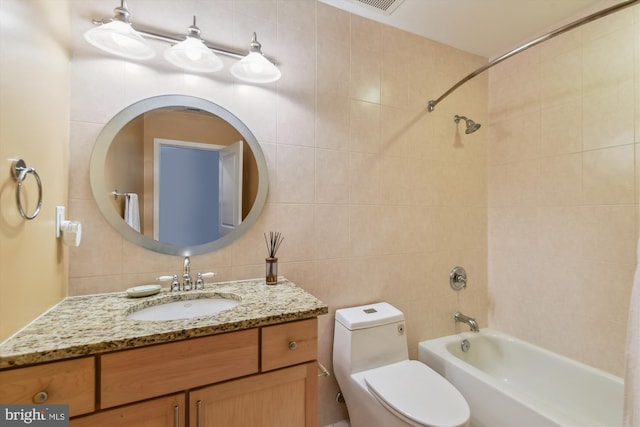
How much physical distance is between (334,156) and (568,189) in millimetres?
1461

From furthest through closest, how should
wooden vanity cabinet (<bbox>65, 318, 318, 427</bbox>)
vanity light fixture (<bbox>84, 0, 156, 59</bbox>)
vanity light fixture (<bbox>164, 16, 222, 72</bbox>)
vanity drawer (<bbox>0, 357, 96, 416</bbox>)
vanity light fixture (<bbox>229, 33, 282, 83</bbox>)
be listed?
1. vanity light fixture (<bbox>229, 33, 282, 83</bbox>)
2. vanity light fixture (<bbox>164, 16, 222, 72</bbox>)
3. vanity light fixture (<bbox>84, 0, 156, 59</bbox>)
4. wooden vanity cabinet (<bbox>65, 318, 318, 427</bbox>)
5. vanity drawer (<bbox>0, 357, 96, 416</bbox>)

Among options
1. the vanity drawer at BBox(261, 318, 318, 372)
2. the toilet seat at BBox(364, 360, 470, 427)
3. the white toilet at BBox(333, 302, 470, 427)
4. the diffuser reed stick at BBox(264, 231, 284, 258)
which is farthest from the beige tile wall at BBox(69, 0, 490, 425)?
the vanity drawer at BBox(261, 318, 318, 372)

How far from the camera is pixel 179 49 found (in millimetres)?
1190

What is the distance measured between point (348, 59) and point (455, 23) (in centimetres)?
75

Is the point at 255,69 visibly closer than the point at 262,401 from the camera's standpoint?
No

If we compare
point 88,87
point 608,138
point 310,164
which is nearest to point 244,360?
point 310,164

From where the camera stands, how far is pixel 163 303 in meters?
1.17

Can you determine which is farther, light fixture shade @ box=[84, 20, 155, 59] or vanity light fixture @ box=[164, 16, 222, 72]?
vanity light fixture @ box=[164, 16, 222, 72]

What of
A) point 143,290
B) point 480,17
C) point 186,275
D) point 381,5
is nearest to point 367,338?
point 186,275

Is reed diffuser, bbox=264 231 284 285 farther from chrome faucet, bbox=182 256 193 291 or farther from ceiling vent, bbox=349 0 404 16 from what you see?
ceiling vent, bbox=349 0 404 16

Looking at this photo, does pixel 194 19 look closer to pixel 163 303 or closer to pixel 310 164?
pixel 310 164

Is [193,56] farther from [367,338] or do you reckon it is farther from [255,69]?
[367,338]

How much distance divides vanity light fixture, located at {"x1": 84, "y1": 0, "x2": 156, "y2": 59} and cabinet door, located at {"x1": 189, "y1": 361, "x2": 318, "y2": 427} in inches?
52.2

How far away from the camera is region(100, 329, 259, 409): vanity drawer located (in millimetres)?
773
